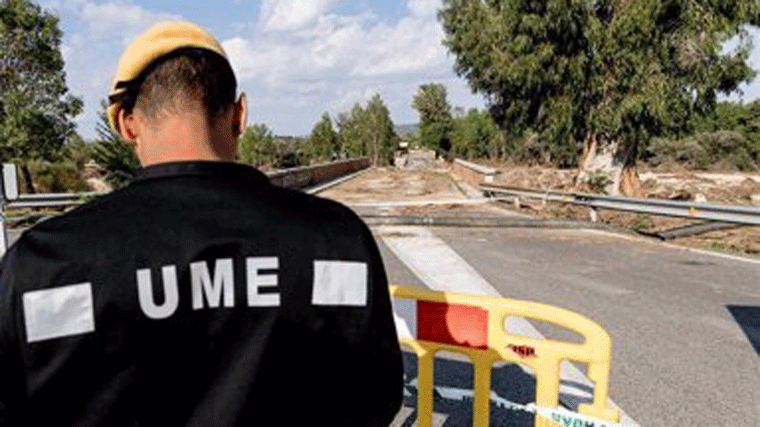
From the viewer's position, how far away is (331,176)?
117 ft

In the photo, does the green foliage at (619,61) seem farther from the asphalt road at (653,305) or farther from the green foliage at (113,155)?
the green foliage at (113,155)

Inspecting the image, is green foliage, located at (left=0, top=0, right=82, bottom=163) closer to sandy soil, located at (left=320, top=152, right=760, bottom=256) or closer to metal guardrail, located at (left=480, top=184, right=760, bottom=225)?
sandy soil, located at (left=320, top=152, right=760, bottom=256)

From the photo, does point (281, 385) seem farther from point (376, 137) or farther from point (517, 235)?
point (376, 137)

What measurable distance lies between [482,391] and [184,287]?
217 cm

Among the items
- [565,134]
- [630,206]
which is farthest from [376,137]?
[630,206]

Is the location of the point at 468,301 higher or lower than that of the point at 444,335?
higher

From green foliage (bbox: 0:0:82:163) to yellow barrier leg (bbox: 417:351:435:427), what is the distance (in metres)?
24.4

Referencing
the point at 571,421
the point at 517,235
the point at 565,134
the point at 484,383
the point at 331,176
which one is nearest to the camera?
the point at 571,421

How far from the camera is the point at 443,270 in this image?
8.34m

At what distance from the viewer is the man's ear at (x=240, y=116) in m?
1.52

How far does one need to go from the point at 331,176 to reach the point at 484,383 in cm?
3296

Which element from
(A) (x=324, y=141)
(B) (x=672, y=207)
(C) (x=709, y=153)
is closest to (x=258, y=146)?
(A) (x=324, y=141)

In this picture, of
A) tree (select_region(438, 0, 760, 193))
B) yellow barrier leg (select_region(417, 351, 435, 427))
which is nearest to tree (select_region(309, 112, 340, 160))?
tree (select_region(438, 0, 760, 193))

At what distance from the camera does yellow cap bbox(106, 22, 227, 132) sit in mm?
1364
